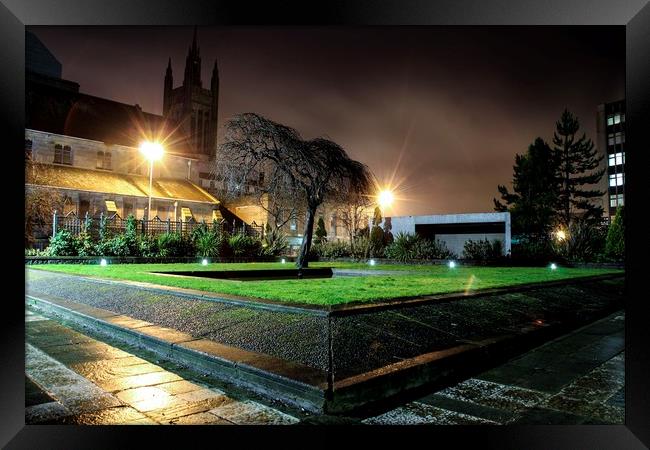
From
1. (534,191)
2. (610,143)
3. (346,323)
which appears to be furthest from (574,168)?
(346,323)

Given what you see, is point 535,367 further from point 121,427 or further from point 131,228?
point 131,228

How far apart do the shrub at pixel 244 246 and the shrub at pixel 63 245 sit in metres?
7.27

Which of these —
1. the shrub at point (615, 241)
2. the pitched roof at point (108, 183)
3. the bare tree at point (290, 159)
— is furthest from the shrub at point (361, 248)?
the pitched roof at point (108, 183)

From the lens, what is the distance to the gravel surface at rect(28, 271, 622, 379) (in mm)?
4219

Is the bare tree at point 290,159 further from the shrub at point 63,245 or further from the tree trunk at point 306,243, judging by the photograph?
the shrub at point 63,245

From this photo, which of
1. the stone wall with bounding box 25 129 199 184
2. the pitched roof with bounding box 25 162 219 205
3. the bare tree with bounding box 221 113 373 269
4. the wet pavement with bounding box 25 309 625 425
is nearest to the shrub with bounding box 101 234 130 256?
the bare tree with bounding box 221 113 373 269

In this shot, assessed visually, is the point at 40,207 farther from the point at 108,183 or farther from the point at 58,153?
the point at 58,153

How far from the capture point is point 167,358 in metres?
4.68

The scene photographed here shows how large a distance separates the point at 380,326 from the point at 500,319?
7.39 ft

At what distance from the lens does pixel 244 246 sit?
24.0m

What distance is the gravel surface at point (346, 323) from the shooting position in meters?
4.22
